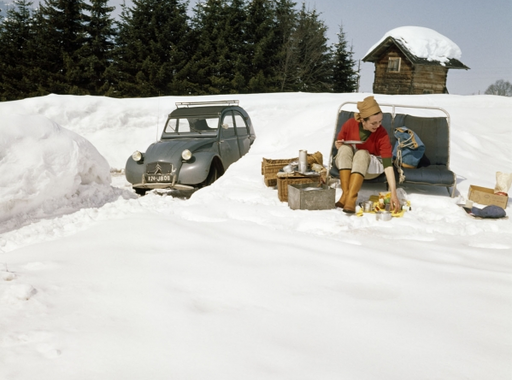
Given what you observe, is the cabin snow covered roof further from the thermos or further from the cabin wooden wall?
the thermos

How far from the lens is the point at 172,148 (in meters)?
6.93

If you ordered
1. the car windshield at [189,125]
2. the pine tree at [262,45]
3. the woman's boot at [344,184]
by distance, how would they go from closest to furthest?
1. the woman's boot at [344,184]
2. the car windshield at [189,125]
3. the pine tree at [262,45]

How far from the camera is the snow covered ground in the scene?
1823 mm

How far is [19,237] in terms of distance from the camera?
12.8 feet

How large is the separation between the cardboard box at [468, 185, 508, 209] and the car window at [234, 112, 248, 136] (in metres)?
4.72

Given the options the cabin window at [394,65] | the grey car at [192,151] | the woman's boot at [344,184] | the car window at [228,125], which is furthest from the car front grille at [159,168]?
the cabin window at [394,65]

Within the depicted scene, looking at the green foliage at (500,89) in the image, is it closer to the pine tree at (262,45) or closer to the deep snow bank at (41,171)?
the pine tree at (262,45)

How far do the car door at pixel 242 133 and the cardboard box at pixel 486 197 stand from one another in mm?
4536

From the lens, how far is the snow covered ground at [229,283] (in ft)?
5.98

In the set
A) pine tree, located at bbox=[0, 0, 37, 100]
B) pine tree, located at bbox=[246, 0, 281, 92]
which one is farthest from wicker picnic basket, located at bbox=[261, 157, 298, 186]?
pine tree, located at bbox=[0, 0, 37, 100]

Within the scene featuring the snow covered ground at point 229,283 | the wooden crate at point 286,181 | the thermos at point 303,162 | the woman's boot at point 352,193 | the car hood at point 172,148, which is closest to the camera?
the snow covered ground at point 229,283

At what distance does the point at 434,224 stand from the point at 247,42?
89.7 ft

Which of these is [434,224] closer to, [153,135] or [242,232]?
[242,232]

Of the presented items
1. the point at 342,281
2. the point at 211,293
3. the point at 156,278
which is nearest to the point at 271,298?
the point at 211,293
